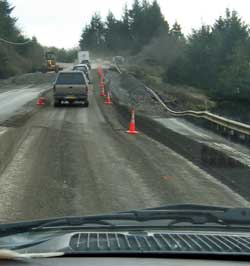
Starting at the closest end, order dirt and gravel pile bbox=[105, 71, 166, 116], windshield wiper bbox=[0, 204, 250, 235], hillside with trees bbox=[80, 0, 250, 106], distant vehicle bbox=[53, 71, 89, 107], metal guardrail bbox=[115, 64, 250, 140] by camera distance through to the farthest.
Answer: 1. windshield wiper bbox=[0, 204, 250, 235]
2. metal guardrail bbox=[115, 64, 250, 140]
3. dirt and gravel pile bbox=[105, 71, 166, 116]
4. distant vehicle bbox=[53, 71, 89, 107]
5. hillside with trees bbox=[80, 0, 250, 106]

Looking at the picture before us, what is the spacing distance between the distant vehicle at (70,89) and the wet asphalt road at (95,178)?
14.7 metres

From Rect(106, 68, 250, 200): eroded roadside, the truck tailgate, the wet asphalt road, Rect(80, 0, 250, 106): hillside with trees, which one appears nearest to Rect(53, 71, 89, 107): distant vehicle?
the truck tailgate

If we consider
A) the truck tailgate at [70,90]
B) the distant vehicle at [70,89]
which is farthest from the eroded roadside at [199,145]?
the truck tailgate at [70,90]

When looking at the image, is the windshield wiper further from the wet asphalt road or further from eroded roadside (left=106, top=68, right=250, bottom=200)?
eroded roadside (left=106, top=68, right=250, bottom=200)

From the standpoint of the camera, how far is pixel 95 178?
10969 mm

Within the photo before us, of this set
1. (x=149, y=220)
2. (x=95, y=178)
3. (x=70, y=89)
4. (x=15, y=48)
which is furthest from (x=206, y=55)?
(x=149, y=220)

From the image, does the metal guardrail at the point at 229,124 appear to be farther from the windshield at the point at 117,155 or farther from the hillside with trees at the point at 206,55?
the hillside with trees at the point at 206,55

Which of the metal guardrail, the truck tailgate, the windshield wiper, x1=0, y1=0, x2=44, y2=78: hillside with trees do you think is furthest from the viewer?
x1=0, y1=0, x2=44, y2=78: hillside with trees

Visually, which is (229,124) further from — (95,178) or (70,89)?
(70,89)

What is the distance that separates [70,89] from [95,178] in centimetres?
2343

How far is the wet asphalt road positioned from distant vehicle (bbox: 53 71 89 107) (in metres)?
14.7

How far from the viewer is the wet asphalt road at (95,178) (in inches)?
344

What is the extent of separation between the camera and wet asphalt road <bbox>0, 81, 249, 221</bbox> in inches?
344

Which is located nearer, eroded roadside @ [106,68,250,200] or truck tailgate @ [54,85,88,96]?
eroded roadside @ [106,68,250,200]
